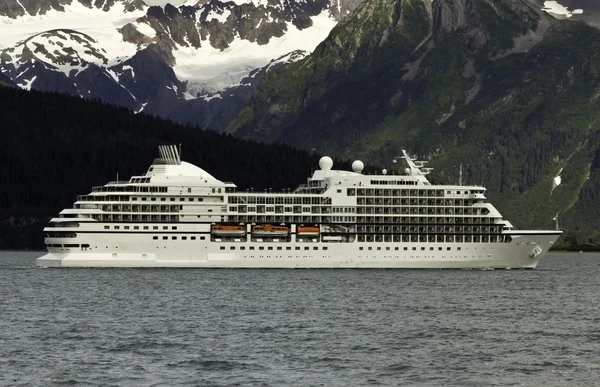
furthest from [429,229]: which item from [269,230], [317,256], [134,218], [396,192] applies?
[134,218]

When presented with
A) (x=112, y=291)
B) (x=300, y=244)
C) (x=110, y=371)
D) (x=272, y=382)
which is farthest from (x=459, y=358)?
(x=300, y=244)

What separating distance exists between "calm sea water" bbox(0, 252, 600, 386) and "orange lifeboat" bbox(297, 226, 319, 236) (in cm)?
2034

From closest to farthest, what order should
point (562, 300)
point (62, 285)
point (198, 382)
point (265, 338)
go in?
point (198, 382) → point (265, 338) → point (562, 300) → point (62, 285)

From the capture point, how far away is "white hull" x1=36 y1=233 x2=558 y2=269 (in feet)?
516

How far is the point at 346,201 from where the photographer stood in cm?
16550

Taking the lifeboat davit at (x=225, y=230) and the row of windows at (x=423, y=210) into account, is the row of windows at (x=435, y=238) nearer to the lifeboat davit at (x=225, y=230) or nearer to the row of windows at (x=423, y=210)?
the row of windows at (x=423, y=210)

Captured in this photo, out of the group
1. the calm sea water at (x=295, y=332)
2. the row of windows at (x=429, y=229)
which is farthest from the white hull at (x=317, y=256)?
the calm sea water at (x=295, y=332)

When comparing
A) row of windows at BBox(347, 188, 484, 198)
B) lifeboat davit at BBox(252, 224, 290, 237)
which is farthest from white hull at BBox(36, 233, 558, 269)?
row of windows at BBox(347, 188, 484, 198)

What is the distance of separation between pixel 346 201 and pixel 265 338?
78565 mm

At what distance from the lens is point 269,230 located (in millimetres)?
162000

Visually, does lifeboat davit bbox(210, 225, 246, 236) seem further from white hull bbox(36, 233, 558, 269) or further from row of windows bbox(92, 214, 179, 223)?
row of windows bbox(92, 214, 179, 223)

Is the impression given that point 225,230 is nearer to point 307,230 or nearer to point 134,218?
point 307,230

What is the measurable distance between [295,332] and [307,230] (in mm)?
71758

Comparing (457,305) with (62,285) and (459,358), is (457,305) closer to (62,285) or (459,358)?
(459,358)
